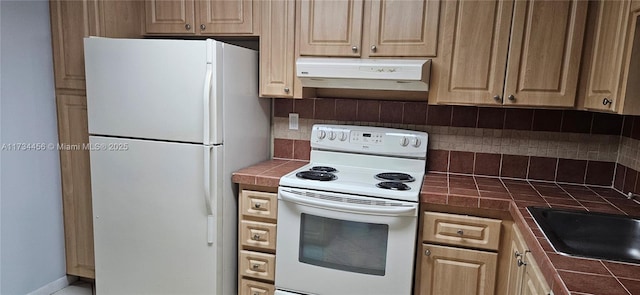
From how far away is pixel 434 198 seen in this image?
180 centimetres

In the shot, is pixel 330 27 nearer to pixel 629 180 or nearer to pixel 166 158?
pixel 166 158

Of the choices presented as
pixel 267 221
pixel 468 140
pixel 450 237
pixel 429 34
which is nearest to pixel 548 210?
pixel 450 237

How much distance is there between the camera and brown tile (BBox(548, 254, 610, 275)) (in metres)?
1.05

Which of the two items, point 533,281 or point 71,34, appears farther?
point 71,34

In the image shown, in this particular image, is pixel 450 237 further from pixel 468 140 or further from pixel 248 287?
pixel 248 287

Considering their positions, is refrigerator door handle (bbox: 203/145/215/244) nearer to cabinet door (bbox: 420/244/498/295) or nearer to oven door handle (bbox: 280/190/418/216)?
oven door handle (bbox: 280/190/418/216)

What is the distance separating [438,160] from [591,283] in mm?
1347

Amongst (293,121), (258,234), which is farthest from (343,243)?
(293,121)

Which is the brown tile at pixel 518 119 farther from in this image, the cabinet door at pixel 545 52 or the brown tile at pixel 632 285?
the brown tile at pixel 632 285

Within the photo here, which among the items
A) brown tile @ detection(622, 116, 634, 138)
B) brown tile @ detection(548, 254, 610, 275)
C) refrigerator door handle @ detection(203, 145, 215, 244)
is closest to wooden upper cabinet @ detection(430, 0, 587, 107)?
brown tile @ detection(622, 116, 634, 138)

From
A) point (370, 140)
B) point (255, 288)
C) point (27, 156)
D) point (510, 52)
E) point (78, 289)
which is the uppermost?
point (510, 52)

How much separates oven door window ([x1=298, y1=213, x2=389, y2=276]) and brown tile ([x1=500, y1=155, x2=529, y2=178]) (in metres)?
0.87

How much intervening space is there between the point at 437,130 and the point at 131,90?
1.68 m

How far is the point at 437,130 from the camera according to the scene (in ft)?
7.47
